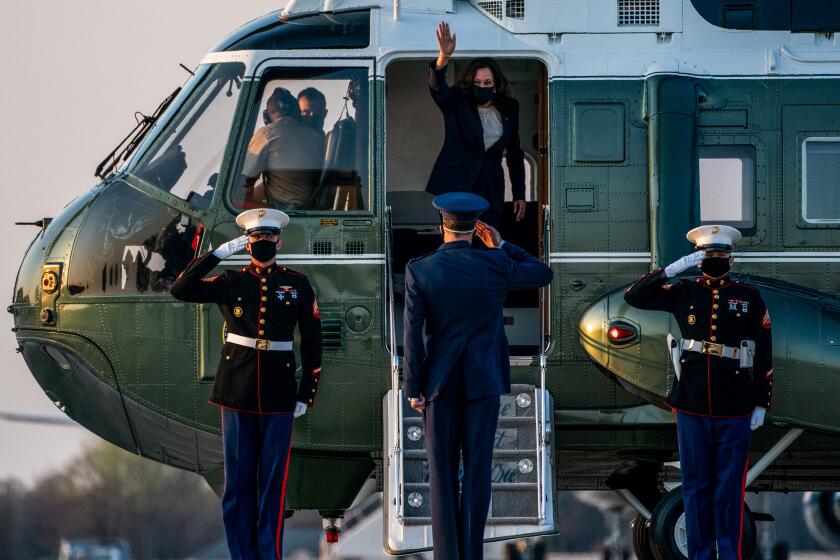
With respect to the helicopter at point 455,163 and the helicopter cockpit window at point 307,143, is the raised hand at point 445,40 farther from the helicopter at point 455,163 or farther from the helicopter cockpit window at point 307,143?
the helicopter cockpit window at point 307,143

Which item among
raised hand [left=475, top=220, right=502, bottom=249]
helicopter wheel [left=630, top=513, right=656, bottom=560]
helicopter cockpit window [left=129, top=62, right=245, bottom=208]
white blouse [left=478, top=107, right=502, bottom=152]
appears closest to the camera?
raised hand [left=475, top=220, right=502, bottom=249]

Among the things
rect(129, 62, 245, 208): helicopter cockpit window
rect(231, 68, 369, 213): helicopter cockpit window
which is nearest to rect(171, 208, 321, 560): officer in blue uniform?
rect(231, 68, 369, 213): helicopter cockpit window

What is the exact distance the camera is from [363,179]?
34.1 feet

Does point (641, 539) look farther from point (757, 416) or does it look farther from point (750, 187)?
point (750, 187)

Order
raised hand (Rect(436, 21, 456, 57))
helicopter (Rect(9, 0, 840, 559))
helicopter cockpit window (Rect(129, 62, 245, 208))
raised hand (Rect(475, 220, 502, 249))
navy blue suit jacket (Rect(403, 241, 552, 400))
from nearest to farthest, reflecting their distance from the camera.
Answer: navy blue suit jacket (Rect(403, 241, 552, 400)) < raised hand (Rect(475, 220, 502, 249)) < raised hand (Rect(436, 21, 456, 57)) < helicopter (Rect(9, 0, 840, 559)) < helicopter cockpit window (Rect(129, 62, 245, 208))

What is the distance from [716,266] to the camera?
934 cm

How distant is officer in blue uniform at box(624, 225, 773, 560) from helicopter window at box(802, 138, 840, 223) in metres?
1.26

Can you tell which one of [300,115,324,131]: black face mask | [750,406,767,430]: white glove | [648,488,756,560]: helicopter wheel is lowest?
[648,488,756,560]: helicopter wheel

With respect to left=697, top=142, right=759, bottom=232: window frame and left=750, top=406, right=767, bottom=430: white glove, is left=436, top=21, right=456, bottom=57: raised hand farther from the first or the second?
left=750, top=406, right=767, bottom=430: white glove

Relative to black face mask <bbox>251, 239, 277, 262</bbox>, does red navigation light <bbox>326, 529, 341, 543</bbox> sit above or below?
below

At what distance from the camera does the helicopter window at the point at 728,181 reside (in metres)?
10.4

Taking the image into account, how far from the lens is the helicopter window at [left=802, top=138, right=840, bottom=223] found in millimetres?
10430

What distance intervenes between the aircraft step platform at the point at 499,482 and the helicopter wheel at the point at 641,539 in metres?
1.47

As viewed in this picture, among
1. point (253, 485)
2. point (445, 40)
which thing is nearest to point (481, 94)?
point (445, 40)
